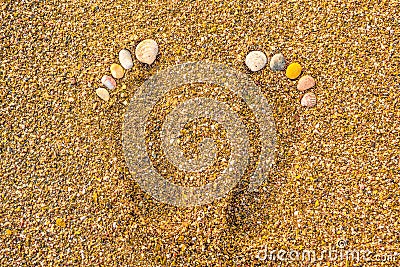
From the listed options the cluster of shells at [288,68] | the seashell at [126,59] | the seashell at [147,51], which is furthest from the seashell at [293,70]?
the seashell at [126,59]

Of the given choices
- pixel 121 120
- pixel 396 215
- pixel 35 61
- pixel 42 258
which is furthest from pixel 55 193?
pixel 396 215

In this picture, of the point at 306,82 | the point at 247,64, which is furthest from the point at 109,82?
the point at 306,82

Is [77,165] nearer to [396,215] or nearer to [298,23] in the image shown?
[298,23]

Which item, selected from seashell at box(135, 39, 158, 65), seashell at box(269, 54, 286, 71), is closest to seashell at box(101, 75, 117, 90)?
seashell at box(135, 39, 158, 65)

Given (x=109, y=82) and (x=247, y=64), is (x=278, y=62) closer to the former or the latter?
(x=247, y=64)

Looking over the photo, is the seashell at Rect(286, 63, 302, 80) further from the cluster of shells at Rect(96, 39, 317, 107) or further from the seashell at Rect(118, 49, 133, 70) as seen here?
the seashell at Rect(118, 49, 133, 70)

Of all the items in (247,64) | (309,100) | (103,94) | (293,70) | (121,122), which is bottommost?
(309,100)
